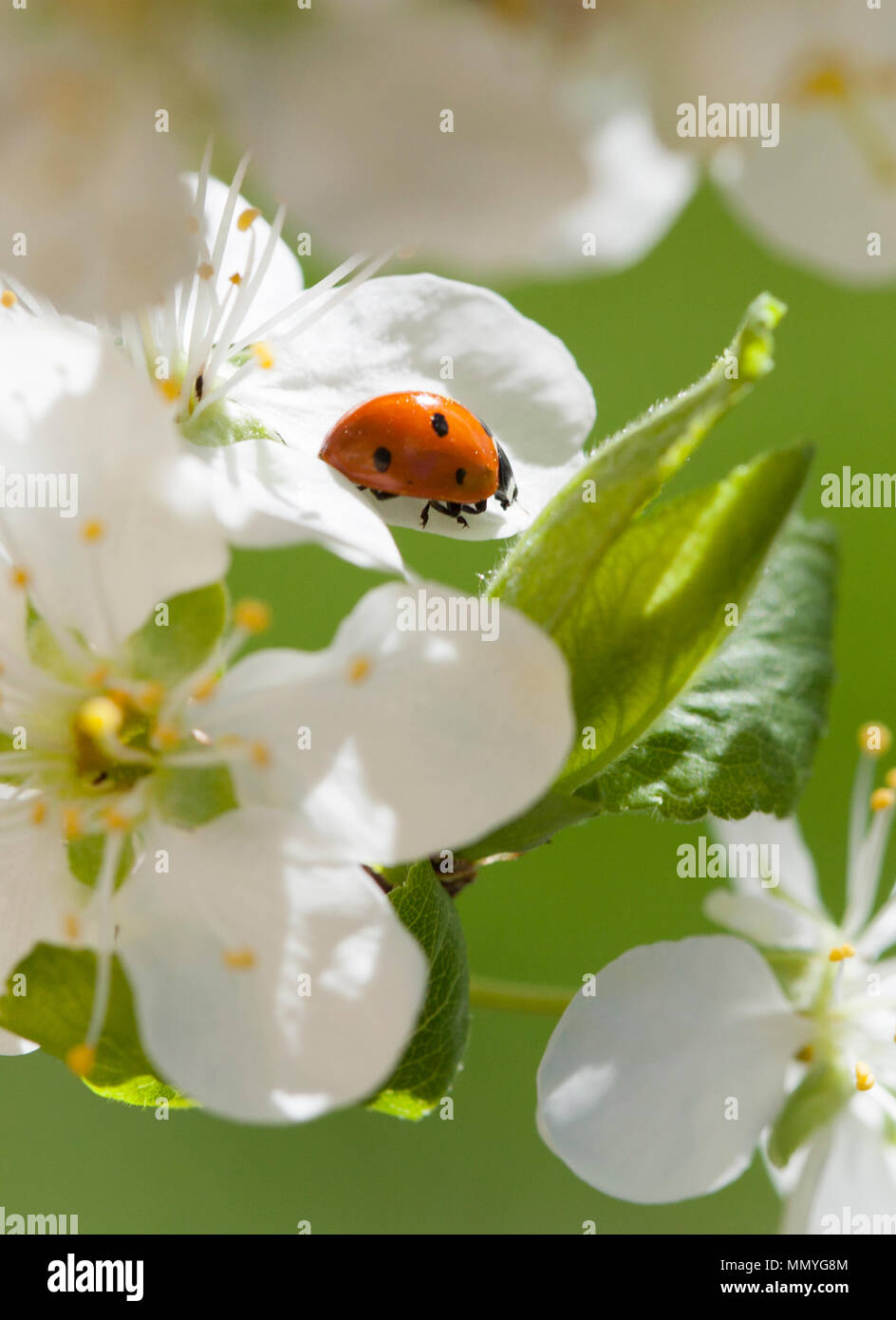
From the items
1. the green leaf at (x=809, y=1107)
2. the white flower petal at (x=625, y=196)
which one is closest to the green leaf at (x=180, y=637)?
the white flower petal at (x=625, y=196)

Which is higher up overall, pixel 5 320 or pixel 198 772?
pixel 5 320

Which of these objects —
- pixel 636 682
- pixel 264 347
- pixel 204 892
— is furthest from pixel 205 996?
pixel 264 347

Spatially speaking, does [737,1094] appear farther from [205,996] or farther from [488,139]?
[488,139]

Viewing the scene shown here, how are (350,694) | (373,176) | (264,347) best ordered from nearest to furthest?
(373,176), (350,694), (264,347)

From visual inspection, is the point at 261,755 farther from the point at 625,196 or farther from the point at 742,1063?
the point at 742,1063

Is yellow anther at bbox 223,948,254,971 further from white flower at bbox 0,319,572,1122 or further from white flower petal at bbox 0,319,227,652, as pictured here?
white flower petal at bbox 0,319,227,652

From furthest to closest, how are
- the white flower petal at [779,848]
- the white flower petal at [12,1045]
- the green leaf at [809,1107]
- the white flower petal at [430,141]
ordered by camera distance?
the white flower petal at [779,848]
the green leaf at [809,1107]
the white flower petal at [12,1045]
the white flower petal at [430,141]

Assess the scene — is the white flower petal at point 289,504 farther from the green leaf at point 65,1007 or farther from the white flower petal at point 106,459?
the green leaf at point 65,1007
